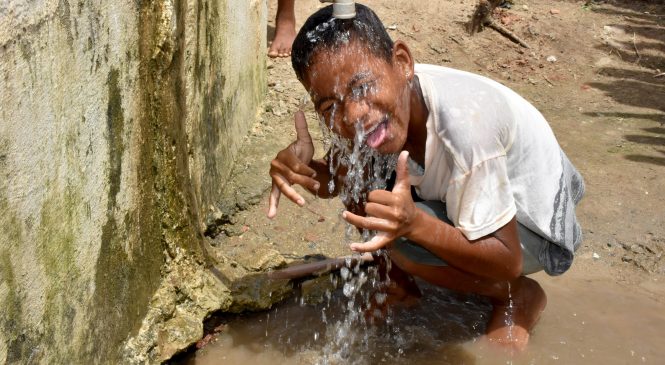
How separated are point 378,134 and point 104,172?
76 cm

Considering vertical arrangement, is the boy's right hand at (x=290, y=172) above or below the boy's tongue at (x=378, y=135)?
below

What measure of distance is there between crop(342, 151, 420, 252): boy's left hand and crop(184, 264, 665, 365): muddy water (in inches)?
29.9

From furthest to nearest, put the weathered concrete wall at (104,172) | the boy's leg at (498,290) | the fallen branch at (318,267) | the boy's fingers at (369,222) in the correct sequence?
1. the fallen branch at (318,267)
2. the boy's leg at (498,290)
3. the boy's fingers at (369,222)
4. the weathered concrete wall at (104,172)

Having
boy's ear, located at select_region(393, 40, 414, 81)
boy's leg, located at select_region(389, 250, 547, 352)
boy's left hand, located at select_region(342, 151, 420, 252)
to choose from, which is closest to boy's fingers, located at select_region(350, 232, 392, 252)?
boy's left hand, located at select_region(342, 151, 420, 252)

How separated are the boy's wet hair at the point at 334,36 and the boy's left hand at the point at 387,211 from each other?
0.37 m

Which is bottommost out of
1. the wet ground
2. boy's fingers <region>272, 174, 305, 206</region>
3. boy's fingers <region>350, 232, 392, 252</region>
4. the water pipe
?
the wet ground

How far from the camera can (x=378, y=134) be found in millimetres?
2314

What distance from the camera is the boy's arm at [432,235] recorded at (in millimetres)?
2148

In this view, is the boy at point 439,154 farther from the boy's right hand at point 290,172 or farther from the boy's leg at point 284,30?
the boy's leg at point 284,30

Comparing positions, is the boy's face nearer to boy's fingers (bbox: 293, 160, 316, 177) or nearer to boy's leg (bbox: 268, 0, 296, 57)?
boy's fingers (bbox: 293, 160, 316, 177)

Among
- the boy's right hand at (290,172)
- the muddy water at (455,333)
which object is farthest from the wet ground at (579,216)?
the boy's right hand at (290,172)

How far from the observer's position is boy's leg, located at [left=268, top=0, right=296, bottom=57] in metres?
5.12

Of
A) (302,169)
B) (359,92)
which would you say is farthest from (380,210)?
(302,169)

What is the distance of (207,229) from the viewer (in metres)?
3.27
